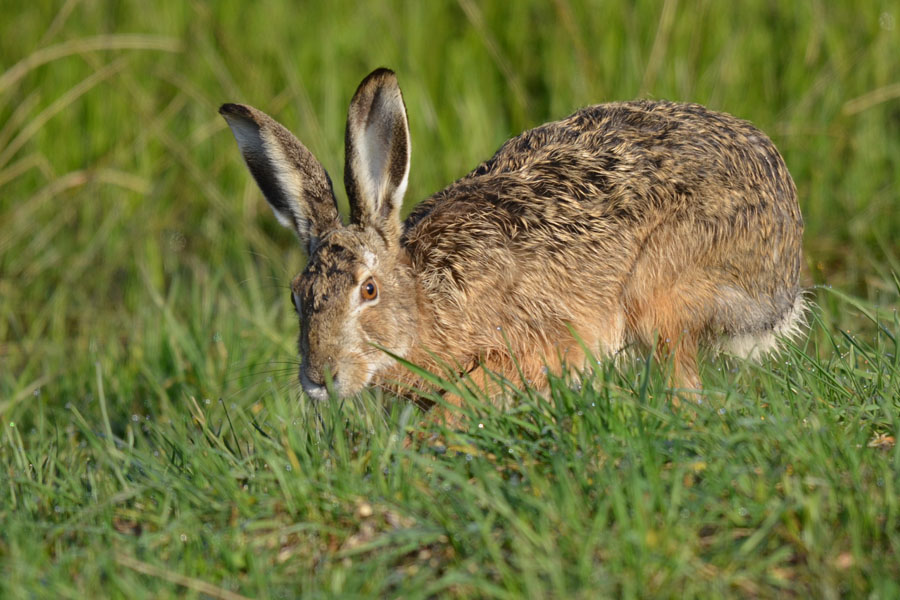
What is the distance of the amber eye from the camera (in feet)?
14.1

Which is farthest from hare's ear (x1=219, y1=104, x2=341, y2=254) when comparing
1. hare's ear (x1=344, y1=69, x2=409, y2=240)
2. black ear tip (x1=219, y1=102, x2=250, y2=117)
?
hare's ear (x1=344, y1=69, x2=409, y2=240)

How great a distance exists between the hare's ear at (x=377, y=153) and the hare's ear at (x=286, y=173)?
17 centimetres

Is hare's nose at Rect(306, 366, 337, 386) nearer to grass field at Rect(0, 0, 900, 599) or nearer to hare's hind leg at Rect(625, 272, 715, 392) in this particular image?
grass field at Rect(0, 0, 900, 599)

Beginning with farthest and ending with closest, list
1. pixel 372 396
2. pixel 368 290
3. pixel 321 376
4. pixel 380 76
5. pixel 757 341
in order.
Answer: pixel 372 396 < pixel 757 341 < pixel 368 290 < pixel 380 76 < pixel 321 376

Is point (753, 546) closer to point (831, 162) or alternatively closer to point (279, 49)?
point (831, 162)

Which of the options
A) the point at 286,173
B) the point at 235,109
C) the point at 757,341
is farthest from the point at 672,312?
the point at 235,109

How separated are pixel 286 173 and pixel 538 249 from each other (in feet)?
3.62

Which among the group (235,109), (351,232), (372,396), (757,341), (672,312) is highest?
(235,109)

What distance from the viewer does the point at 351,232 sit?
4.44 meters

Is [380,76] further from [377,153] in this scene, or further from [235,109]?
[235,109]

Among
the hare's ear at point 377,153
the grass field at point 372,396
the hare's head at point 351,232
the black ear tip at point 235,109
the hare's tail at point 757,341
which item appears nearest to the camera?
the grass field at point 372,396

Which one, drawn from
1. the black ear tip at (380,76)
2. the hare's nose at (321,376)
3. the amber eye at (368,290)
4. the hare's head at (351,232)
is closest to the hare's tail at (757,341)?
the hare's head at (351,232)

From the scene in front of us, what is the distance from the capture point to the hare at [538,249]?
432 centimetres

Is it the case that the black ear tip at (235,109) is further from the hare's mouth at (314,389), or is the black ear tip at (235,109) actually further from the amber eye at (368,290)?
the hare's mouth at (314,389)
